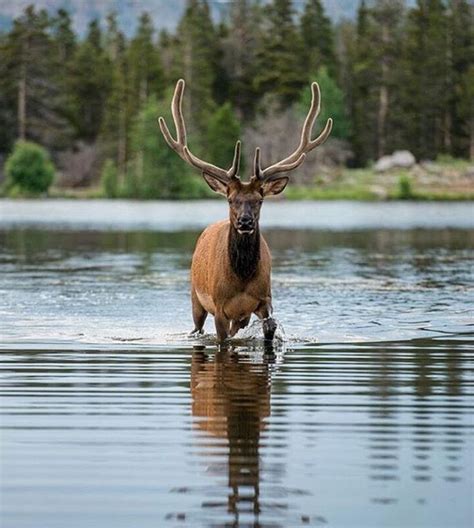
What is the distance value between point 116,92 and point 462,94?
2346 cm

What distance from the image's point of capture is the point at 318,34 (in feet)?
400

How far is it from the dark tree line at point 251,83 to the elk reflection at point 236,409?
9202cm

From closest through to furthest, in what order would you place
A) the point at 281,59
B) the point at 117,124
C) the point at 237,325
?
the point at 237,325 < the point at 117,124 < the point at 281,59

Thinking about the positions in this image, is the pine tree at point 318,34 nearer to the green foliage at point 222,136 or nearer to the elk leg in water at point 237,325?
the green foliage at point 222,136

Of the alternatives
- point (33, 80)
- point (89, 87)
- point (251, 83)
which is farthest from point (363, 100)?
point (33, 80)

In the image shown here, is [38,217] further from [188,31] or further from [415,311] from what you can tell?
[188,31]

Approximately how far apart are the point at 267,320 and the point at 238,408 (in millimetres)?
3620

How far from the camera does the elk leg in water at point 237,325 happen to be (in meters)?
14.5

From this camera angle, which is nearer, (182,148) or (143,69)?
(182,148)

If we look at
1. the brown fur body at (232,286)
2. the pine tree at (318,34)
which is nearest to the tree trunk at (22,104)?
the pine tree at (318,34)

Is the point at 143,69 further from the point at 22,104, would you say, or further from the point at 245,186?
the point at 245,186

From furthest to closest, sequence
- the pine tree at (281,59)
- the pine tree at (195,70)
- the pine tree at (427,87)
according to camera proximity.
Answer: the pine tree at (281,59) < the pine tree at (195,70) < the pine tree at (427,87)

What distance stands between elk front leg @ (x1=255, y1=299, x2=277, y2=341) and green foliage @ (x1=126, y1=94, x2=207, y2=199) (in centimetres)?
7609

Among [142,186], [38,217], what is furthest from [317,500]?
[142,186]
